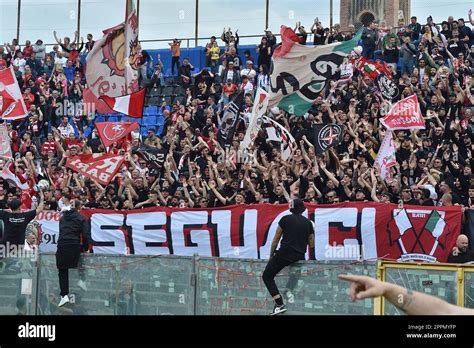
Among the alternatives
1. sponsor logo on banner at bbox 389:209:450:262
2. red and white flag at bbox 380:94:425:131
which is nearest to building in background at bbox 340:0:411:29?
red and white flag at bbox 380:94:425:131

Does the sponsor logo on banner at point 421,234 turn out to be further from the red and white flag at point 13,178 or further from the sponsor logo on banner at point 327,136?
the red and white flag at point 13,178

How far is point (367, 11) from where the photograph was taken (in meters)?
77.6

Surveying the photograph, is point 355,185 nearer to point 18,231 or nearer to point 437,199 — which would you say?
point 437,199

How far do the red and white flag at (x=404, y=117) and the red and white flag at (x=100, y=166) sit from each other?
17.6ft

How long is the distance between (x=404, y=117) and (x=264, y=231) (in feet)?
12.9

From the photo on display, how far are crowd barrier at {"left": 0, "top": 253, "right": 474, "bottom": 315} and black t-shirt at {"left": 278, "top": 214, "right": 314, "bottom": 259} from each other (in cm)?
28

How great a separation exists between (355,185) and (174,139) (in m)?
6.33

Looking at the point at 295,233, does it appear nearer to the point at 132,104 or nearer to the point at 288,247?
the point at 288,247

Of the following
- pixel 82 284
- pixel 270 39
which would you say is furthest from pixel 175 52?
pixel 82 284

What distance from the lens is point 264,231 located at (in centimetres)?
Result: 1769

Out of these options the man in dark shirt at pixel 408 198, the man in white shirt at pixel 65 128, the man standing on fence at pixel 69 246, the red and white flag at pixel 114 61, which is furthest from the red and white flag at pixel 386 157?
the man in white shirt at pixel 65 128

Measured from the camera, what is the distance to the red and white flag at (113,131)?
74.7ft
